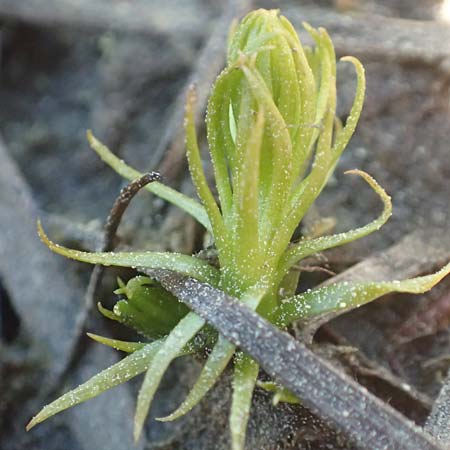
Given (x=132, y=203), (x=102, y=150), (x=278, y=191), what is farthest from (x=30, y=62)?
(x=278, y=191)

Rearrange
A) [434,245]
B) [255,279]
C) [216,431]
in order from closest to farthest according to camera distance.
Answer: [255,279], [216,431], [434,245]

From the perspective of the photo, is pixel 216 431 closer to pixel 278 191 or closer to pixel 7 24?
Result: pixel 278 191

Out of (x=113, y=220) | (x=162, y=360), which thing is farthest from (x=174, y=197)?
(x=162, y=360)

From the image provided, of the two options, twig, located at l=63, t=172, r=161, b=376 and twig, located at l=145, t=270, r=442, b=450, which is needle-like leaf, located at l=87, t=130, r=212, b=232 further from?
twig, located at l=145, t=270, r=442, b=450

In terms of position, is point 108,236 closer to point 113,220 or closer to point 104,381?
point 113,220

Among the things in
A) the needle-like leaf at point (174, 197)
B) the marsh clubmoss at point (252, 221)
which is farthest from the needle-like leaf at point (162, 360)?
the needle-like leaf at point (174, 197)

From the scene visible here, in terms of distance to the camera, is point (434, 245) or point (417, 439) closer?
point (417, 439)
